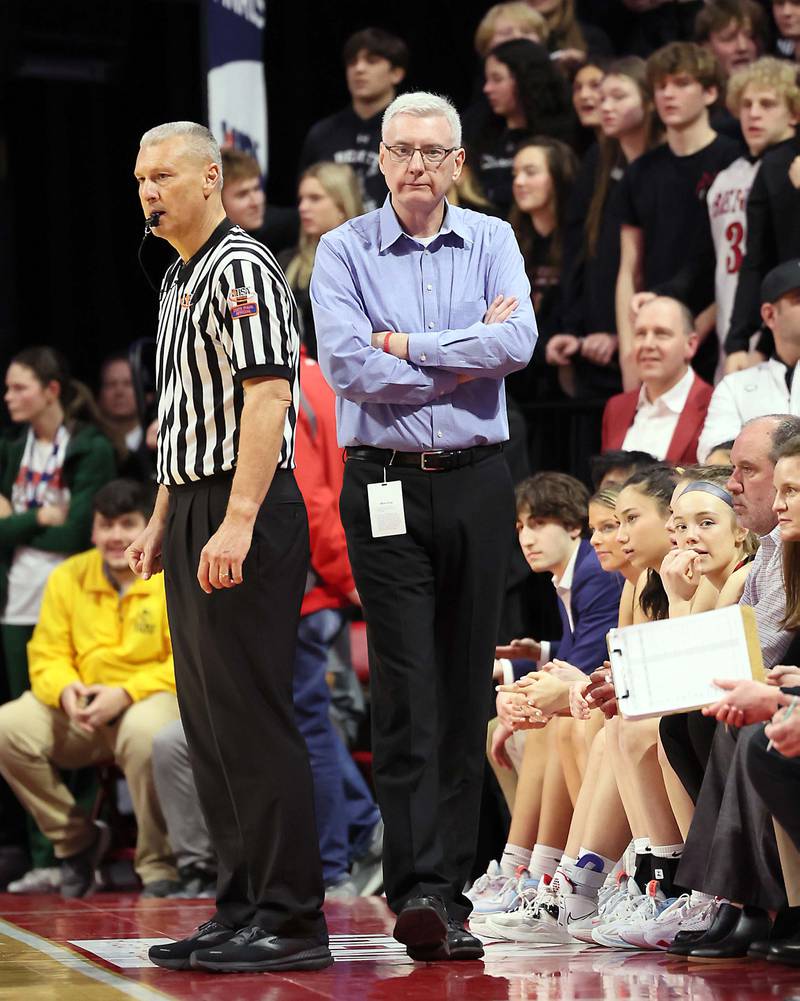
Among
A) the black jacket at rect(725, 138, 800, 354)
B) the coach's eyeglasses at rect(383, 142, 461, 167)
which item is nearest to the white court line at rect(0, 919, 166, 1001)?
the coach's eyeglasses at rect(383, 142, 461, 167)

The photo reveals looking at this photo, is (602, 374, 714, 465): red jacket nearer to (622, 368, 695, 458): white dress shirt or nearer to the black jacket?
(622, 368, 695, 458): white dress shirt

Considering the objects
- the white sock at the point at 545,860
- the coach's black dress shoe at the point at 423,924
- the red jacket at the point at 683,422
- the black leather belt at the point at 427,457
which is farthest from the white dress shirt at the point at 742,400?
the coach's black dress shoe at the point at 423,924

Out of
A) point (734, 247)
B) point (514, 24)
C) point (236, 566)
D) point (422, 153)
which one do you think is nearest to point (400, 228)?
point (422, 153)

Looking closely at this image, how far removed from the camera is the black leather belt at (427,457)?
12.1 ft

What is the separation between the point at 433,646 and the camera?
3730mm

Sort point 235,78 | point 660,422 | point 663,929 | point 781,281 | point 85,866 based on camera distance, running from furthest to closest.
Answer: point 235,78 < point 85,866 < point 660,422 < point 781,281 < point 663,929

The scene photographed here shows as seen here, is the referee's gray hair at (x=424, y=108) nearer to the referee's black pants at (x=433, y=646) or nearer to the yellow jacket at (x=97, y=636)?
the referee's black pants at (x=433, y=646)

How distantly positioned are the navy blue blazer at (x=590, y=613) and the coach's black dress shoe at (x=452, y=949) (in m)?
1.20

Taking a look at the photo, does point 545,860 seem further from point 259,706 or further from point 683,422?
point 683,422

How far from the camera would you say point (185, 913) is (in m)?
5.00

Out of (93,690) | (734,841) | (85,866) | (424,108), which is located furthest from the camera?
(85,866)

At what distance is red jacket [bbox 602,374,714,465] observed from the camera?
18.0ft

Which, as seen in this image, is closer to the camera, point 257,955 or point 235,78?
point 257,955

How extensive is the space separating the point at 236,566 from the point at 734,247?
9.96 feet
